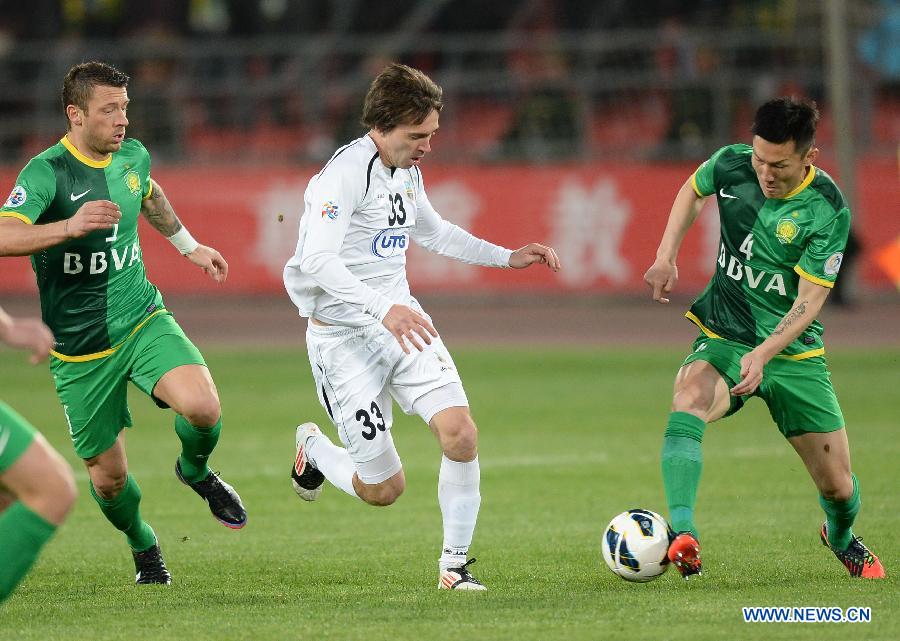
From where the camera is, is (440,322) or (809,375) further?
(440,322)

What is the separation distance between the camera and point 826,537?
7.27 metres

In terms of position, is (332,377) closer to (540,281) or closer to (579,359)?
(579,359)

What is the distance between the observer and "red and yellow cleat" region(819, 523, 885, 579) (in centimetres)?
698

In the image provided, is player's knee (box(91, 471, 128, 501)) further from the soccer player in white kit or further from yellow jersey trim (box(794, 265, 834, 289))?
yellow jersey trim (box(794, 265, 834, 289))

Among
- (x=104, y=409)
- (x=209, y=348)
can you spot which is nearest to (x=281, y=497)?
(x=104, y=409)

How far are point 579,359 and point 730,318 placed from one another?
41.9 feet

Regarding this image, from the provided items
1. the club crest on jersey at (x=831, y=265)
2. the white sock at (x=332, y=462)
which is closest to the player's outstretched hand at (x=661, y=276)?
the club crest on jersey at (x=831, y=265)

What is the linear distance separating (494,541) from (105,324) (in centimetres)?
271

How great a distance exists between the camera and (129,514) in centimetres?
716

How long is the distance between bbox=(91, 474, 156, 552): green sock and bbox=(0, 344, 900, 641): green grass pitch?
0.84ft

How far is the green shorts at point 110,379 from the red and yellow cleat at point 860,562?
3.49 m

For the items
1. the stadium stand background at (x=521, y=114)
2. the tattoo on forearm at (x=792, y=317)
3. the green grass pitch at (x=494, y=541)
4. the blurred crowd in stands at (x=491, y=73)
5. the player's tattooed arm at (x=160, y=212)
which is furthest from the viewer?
the blurred crowd in stands at (x=491, y=73)

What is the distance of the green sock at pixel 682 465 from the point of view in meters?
6.63

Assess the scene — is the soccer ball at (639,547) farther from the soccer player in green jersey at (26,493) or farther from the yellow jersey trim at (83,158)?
the yellow jersey trim at (83,158)
